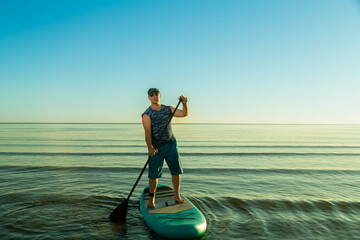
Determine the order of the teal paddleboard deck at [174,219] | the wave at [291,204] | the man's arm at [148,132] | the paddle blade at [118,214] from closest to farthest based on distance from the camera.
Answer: the teal paddleboard deck at [174,219]
the man's arm at [148,132]
the paddle blade at [118,214]
the wave at [291,204]

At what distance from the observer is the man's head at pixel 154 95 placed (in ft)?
16.6

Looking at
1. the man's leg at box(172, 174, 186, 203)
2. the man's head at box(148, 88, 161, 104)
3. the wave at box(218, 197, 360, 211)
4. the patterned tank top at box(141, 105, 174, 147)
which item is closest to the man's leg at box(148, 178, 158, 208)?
the man's leg at box(172, 174, 186, 203)

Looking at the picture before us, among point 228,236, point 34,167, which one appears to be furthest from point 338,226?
point 34,167

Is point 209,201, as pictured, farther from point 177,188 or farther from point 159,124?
point 159,124

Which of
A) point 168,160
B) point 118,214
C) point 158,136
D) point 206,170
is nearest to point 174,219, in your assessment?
point 168,160

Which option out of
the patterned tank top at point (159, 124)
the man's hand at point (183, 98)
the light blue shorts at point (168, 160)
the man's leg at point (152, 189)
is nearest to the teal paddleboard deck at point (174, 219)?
the man's leg at point (152, 189)

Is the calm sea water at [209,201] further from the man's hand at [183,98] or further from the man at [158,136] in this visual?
the man's hand at [183,98]

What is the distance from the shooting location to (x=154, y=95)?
16.6 ft

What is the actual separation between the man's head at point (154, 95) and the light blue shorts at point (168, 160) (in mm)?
994

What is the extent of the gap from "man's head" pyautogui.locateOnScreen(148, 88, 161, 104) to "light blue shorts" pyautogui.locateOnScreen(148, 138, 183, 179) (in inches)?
39.1

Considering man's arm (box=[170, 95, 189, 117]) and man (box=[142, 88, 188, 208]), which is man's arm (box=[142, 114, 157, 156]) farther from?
man's arm (box=[170, 95, 189, 117])

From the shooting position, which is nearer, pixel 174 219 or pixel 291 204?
pixel 174 219

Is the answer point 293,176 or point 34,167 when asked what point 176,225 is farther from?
point 34,167

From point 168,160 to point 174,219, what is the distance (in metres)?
1.24
